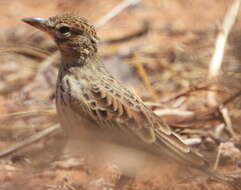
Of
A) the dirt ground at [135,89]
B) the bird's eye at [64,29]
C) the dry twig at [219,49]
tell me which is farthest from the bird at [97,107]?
the dry twig at [219,49]

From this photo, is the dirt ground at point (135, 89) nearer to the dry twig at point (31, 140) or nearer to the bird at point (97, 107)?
the dry twig at point (31, 140)

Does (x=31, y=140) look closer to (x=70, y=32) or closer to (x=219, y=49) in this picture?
(x=70, y=32)

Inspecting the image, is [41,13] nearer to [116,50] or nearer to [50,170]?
[116,50]

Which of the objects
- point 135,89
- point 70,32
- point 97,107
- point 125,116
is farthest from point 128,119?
point 135,89

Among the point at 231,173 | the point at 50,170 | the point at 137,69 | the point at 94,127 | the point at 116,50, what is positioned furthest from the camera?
the point at 116,50

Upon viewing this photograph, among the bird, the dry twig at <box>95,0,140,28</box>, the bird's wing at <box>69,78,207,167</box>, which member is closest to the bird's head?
the bird

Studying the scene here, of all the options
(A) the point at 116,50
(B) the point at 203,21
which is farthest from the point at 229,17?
(A) the point at 116,50
